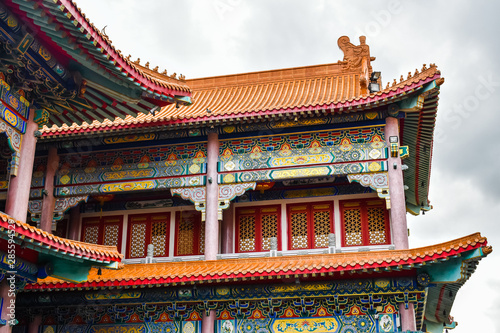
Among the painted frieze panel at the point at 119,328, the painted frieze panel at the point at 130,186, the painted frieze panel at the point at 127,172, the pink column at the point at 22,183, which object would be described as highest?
the painted frieze panel at the point at 127,172

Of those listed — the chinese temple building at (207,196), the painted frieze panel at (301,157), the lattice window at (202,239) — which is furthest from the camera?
the lattice window at (202,239)

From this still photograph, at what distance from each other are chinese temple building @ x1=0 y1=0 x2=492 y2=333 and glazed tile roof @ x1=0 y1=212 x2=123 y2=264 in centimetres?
4

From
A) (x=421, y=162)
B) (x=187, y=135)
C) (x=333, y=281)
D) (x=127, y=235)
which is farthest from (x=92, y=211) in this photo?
(x=421, y=162)

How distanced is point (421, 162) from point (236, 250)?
5.73 metres

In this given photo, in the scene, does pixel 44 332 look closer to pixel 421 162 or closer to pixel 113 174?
pixel 113 174

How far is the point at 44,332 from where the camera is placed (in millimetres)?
14555

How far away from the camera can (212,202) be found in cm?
1522

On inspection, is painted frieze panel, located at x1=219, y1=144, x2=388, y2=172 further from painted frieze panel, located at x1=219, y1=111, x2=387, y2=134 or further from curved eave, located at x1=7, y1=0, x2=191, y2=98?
curved eave, located at x1=7, y1=0, x2=191, y2=98

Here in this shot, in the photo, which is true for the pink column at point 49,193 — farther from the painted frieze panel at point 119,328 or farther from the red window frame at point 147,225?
the painted frieze panel at point 119,328

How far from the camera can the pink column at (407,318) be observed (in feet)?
42.4

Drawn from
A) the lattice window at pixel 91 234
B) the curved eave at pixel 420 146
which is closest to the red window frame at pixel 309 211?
the curved eave at pixel 420 146

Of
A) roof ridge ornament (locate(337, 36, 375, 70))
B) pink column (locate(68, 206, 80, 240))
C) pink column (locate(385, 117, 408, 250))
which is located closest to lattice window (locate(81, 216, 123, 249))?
pink column (locate(68, 206, 80, 240))

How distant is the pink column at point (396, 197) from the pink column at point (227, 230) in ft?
13.3

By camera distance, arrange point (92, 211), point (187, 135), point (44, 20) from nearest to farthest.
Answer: point (44, 20), point (187, 135), point (92, 211)
